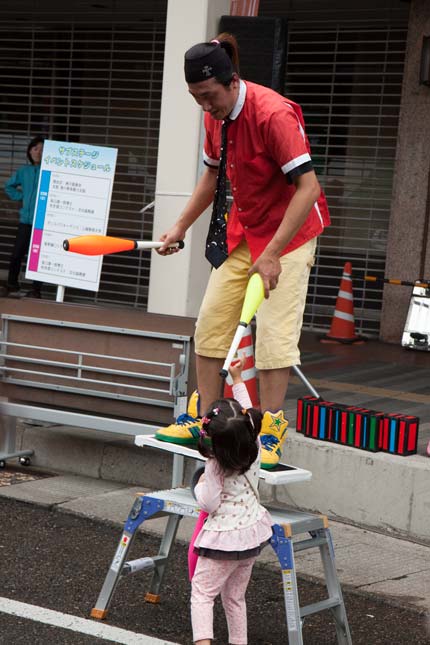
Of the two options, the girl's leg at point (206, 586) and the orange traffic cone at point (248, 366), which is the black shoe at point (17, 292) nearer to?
the orange traffic cone at point (248, 366)

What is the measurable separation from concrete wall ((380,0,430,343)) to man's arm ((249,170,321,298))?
716 cm

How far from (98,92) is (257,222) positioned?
10.2 metres

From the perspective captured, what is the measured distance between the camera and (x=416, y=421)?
18.6 feet

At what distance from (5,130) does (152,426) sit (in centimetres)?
992

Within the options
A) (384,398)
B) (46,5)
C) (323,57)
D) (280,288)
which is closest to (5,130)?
(46,5)

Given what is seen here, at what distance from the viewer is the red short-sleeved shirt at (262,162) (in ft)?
14.3

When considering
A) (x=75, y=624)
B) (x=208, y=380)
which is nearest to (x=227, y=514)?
(x=75, y=624)

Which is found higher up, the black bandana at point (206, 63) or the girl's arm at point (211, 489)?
the black bandana at point (206, 63)

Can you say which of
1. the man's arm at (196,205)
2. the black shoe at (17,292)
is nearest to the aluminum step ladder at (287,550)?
the man's arm at (196,205)

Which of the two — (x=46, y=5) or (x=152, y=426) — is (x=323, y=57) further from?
(x=152, y=426)

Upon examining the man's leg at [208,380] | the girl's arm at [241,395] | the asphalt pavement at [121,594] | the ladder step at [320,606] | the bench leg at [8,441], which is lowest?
the asphalt pavement at [121,594]

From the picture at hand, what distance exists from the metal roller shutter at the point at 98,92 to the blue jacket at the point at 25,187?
1372mm

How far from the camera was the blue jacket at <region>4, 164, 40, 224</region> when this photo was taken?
1273 cm

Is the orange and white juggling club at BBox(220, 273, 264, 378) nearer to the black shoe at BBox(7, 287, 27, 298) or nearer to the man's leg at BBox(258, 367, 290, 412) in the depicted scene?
the man's leg at BBox(258, 367, 290, 412)
